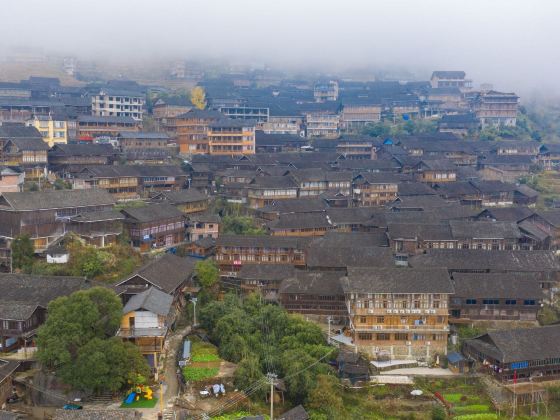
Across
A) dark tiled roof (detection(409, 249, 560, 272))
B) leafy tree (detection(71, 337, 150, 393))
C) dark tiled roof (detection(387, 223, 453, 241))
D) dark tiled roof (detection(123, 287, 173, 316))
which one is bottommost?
leafy tree (detection(71, 337, 150, 393))

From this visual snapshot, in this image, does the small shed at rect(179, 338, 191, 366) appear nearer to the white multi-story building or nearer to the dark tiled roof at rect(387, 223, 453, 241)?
the dark tiled roof at rect(387, 223, 453, 241)

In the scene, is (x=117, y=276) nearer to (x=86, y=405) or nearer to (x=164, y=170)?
(x=86, y=405)

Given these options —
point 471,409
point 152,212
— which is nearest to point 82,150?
point 152,212

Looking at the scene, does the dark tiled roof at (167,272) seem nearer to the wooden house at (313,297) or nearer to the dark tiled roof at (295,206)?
the wooden house at (313,297)

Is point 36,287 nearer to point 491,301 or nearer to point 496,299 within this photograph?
point 491,301

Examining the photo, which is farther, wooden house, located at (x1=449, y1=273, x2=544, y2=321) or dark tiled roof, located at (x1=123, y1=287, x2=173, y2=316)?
wooden house, located at (x1=449, y1=273, x2=544, y2=321)

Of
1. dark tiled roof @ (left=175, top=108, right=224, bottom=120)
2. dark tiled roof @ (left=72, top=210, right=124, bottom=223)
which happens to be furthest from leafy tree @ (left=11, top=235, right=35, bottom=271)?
dark tiled roof @ (left=175, top=108, right=224, bottom=120)

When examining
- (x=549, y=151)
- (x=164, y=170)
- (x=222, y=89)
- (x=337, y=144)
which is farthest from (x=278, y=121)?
(x=549, y=151)
